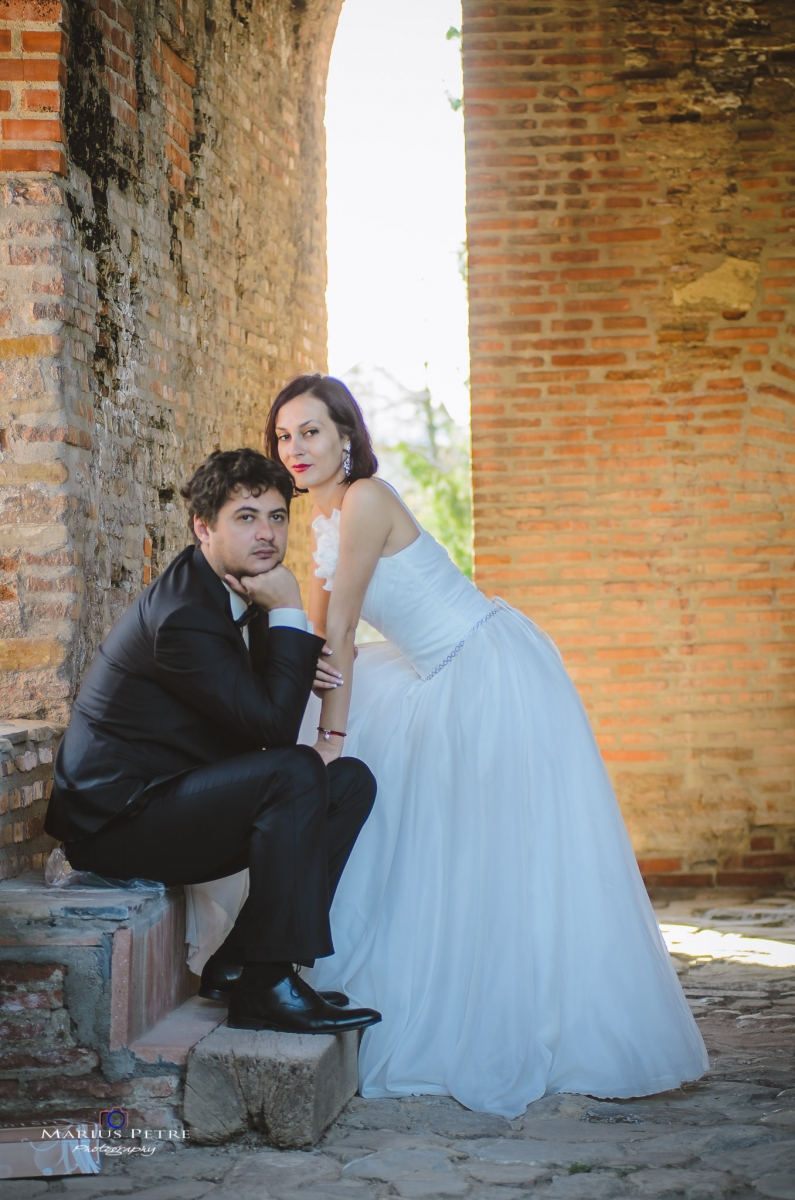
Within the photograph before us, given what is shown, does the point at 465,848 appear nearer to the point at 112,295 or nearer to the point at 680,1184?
the point at 680,1184

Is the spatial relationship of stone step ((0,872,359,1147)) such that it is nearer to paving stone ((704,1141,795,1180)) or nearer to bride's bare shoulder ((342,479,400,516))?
paving stone ((704,1141,795,1180))

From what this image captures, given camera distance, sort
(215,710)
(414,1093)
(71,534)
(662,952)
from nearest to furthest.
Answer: (215,710), (414,1093), (662,952), (71,534)

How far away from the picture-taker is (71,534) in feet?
10.6

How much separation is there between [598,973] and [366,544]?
4.13 feet

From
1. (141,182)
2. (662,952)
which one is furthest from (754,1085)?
(141,182)

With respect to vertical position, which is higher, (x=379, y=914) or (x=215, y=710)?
(x=215, y=710)

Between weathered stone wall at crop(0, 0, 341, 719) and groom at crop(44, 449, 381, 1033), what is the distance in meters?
0.73

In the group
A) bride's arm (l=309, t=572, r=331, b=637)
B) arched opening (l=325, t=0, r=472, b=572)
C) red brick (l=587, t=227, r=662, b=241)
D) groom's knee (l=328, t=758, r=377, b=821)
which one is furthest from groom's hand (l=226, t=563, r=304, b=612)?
arched opening (l=325, t=0, r=472, b=572)

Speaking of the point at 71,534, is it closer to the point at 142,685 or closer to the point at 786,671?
the point at 142,685

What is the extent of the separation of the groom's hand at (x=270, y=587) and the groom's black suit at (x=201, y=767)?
0.08m

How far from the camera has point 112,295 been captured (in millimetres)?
3586

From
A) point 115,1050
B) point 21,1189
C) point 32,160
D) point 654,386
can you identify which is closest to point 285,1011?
point 115,1050

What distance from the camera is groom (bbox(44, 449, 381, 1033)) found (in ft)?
7.94

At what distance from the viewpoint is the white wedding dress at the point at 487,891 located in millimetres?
2725
